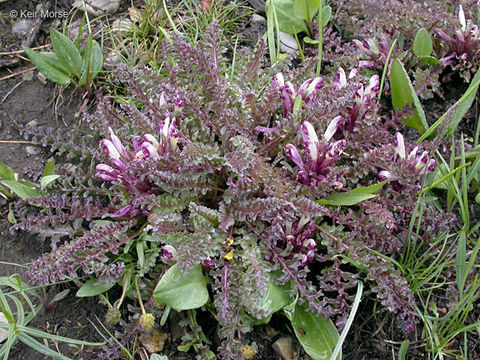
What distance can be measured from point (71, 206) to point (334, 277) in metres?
1.30

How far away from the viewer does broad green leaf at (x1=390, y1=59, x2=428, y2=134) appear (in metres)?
2.65

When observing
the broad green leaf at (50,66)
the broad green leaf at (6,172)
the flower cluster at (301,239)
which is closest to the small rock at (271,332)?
the flower cluster at (301,239)

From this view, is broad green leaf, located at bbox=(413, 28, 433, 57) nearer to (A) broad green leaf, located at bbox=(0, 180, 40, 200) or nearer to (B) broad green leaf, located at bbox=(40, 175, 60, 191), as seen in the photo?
(B) broad green leaf, located at bbox=(40, 175, 60, 191)

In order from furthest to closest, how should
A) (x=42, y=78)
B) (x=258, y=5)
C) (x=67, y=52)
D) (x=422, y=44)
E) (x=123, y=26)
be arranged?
1. (x=258, y=5)
2. (x=123, y=26)
3. (x=42, y=78)
4. (x=422, y=44)
5. (x=67, y=52)

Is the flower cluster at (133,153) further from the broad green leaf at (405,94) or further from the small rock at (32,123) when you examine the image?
the broad green leaf at (405,94)

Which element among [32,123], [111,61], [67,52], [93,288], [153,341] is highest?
[67,52]

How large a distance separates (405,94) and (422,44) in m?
0.44

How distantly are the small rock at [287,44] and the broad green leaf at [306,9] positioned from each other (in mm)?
160

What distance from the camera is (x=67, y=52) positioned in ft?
9.17

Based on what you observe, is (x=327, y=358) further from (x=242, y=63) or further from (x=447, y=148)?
(x=242, y=63)

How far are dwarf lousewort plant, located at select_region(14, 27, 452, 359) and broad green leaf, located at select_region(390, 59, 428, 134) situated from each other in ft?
0.76

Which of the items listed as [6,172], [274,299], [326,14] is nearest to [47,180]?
[6,172]

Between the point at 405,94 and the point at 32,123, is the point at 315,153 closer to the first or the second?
the point at 405,94

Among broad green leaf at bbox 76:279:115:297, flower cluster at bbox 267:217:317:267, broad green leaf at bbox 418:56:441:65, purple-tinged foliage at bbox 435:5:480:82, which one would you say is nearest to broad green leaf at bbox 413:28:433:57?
broad green leaf at bbox 418:56:441:65
